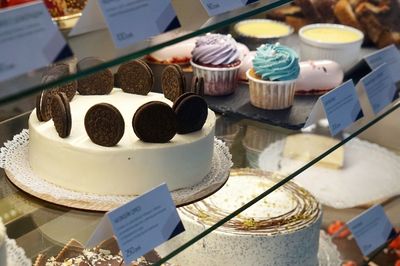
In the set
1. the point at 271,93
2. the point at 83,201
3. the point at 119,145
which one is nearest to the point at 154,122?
the point at 119,145

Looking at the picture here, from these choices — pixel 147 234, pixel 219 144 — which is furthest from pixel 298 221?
pixel 147 234

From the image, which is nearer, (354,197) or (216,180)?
(216,180)

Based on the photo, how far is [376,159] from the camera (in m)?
2.13

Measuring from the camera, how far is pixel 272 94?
1840 mm

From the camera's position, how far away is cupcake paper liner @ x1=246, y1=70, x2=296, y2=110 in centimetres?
183

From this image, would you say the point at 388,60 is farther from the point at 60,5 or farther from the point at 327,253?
the point at 60,5

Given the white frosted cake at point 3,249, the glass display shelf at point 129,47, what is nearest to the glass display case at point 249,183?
the glass display shelf at point 129,47

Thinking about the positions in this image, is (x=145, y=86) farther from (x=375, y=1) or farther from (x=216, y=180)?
(x=375, y=1)

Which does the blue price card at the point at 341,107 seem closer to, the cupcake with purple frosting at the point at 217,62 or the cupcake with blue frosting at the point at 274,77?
the cupcake with blue frosting at the point at 274,77

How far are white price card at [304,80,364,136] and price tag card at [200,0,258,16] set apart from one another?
0.38 meters

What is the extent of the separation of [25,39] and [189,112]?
556 mm

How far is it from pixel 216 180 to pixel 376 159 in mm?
878

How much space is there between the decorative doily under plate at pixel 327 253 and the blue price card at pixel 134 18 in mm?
1008

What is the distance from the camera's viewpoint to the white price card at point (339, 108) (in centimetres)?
152
